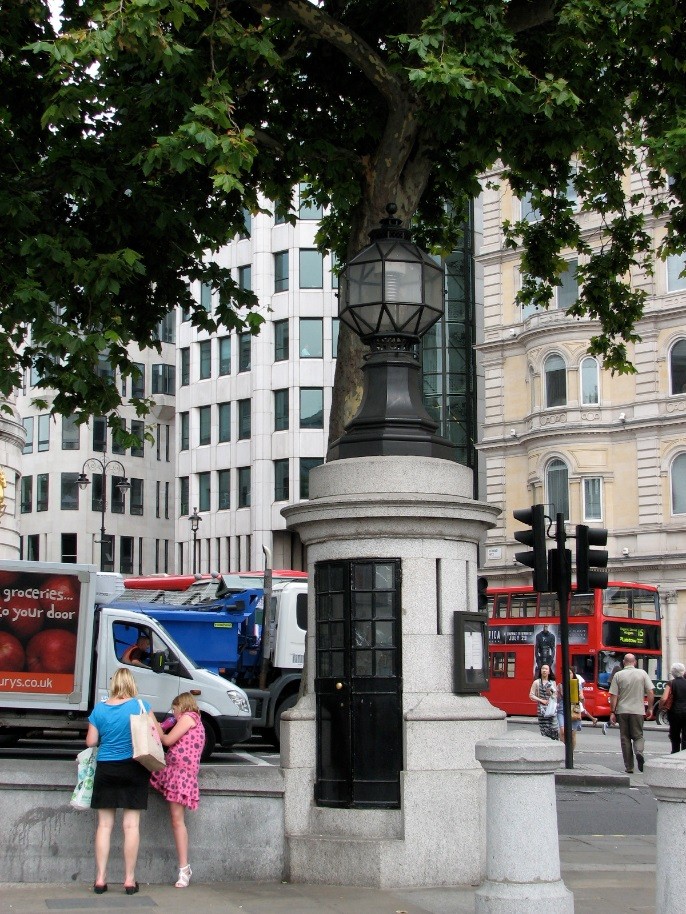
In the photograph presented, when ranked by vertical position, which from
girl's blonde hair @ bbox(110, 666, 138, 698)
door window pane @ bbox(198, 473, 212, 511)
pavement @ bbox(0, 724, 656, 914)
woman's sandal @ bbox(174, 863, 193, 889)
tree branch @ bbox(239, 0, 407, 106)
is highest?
door window pane @ bbox(198, 473, 212, 511)

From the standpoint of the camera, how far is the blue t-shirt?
974cm

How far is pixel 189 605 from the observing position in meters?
26.0

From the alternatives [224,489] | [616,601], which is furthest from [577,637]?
[224,489]

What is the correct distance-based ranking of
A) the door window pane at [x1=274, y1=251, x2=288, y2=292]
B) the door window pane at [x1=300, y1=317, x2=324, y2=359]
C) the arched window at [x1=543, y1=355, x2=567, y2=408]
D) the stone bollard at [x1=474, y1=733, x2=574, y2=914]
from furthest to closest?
the door window pane at [x1=274, y1=251, x2=288, y2=292] < the door window pane at [x1=300, y1=317, x2=324, y2=359] < the arched window at [x1=543, y1=355, x2=567, y2=408] < the stone bollard at [x1=474, y1=733, x2=574, y2=914]

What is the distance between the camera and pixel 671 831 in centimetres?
715

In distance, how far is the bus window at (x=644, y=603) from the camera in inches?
1511

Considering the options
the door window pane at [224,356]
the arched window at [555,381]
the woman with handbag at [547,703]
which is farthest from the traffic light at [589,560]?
the door window pane at [224,356]

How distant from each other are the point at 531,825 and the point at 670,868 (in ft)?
3.69

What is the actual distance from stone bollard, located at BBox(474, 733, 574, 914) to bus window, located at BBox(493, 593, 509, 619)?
30.8 meters

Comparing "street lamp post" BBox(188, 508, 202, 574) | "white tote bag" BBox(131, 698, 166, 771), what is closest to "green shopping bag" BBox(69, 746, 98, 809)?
"white tote bag" BBox(131, 698, 166, 771)

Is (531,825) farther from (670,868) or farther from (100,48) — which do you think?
(100,48)

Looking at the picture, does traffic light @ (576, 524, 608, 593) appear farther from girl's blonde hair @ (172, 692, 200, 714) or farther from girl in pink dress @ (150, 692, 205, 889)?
girl in pink dress @ (150, 692, 205, 889)

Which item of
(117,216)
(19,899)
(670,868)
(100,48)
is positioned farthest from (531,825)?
(117,216)

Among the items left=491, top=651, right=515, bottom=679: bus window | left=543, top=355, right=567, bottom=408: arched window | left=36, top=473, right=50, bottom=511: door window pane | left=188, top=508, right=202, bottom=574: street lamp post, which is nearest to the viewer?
left=491, top=651, right=515, bottom=679: bus window
